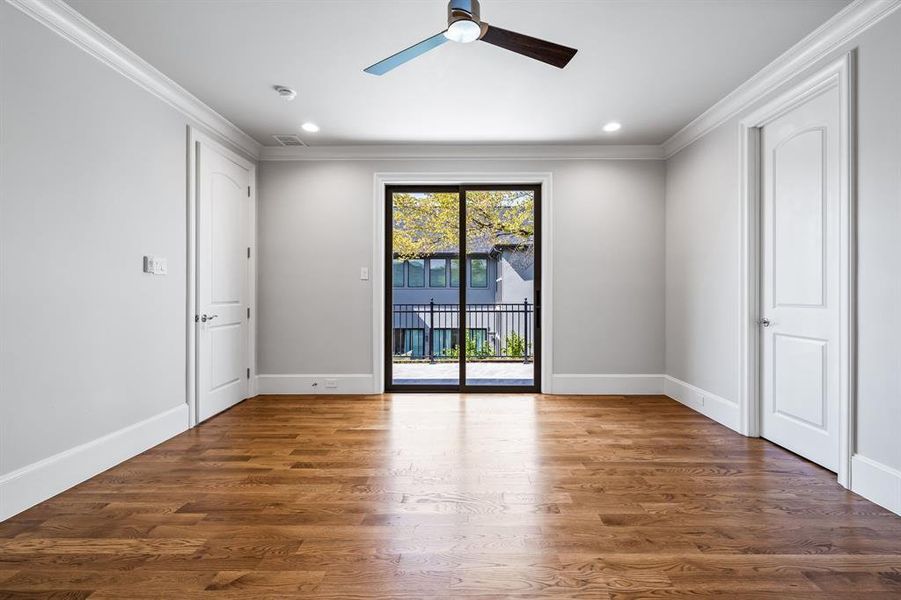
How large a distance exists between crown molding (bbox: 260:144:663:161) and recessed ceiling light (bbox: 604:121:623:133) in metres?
0.48

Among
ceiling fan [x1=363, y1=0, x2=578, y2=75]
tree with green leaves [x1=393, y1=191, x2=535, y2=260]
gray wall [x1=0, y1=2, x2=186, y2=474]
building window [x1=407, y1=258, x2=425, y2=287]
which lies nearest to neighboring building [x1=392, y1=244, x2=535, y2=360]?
building window [x1=407, y1=258, x2=425, y2=287]

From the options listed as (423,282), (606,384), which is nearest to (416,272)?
(423,282)

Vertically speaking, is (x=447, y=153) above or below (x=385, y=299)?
above

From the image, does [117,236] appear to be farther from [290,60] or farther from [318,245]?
[318,245]

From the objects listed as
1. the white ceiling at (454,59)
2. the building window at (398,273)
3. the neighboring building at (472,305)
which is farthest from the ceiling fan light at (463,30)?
the building window at (398,273)

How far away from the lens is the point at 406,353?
6137 millimetres

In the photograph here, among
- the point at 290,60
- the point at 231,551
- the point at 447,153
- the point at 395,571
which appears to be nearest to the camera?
the point at 395,571

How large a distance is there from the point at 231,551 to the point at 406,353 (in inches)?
169

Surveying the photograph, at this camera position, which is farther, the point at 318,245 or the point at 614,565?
the point at 318,245

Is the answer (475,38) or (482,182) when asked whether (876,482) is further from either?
(482,182)

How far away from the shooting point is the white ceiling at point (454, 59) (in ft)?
8.04

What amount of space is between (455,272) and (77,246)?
10.7 ft

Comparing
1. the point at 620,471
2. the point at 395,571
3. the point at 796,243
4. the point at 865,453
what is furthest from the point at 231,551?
the point at 796,243

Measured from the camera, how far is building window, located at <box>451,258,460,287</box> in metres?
4.96
